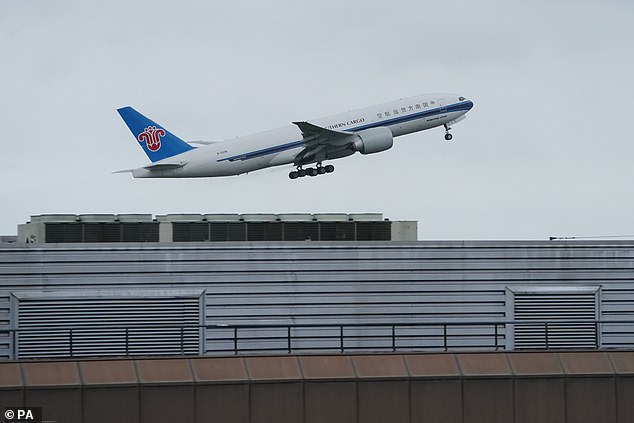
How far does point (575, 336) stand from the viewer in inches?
1853

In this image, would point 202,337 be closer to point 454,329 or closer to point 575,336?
point 454,329

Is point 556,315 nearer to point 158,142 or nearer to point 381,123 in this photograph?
point 381,123

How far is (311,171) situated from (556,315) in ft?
110

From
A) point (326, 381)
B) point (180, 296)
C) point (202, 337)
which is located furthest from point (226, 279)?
point (326, 381)

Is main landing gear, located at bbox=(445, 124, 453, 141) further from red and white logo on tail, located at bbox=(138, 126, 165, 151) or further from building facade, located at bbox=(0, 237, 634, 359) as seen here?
building facade, located at bbox=(0, 237, 634, 359)

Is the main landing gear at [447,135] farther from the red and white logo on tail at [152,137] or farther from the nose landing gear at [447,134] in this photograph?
the red and white logo on tail at [152,137]

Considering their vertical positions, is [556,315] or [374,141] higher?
[374,141]

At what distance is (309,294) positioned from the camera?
45500 mm

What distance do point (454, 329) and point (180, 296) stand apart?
359 inches

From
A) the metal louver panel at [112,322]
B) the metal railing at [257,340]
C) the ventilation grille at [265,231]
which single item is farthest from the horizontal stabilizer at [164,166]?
the metal railing at [257,340]

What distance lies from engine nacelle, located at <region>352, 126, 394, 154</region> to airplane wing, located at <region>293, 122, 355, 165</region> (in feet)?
2.29

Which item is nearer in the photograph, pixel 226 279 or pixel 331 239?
pixel 226 279

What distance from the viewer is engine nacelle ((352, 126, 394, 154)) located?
253ft

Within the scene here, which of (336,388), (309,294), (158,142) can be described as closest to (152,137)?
(158,142)
